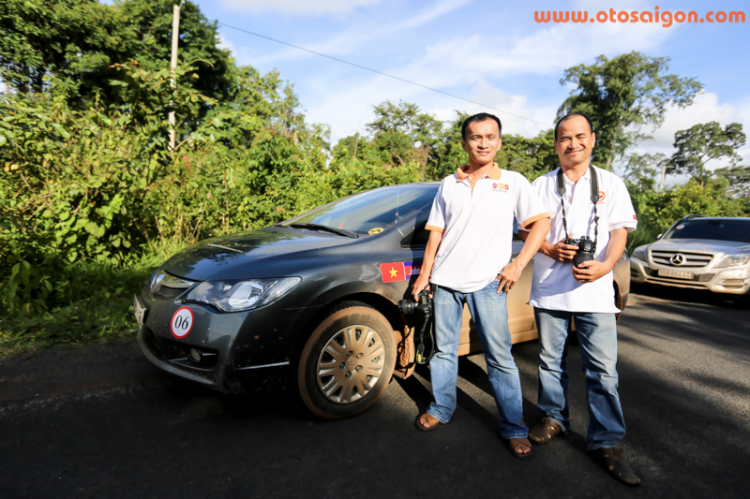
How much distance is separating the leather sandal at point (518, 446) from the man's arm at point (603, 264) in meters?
0.92

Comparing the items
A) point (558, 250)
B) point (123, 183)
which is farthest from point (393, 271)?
point (123, 183)

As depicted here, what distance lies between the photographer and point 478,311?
2617mm

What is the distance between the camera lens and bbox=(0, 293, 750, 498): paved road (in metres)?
2.22

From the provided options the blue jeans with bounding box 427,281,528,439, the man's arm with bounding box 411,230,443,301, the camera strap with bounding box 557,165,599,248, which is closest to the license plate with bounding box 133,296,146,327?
the man's arm with bounding box 411,230,443,301

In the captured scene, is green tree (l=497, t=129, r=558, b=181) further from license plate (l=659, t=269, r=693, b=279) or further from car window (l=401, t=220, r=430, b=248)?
car window (l=401, t=220, r=430, b=248)

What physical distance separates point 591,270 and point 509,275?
0.40 m

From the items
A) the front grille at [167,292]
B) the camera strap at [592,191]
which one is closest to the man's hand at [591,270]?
the camera strap at [592,191]

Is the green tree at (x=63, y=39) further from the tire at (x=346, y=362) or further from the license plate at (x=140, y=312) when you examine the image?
the tire at (x=346, y=362)

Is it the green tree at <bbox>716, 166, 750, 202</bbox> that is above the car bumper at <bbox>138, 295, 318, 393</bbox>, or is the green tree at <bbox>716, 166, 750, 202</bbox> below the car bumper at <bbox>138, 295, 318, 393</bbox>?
above

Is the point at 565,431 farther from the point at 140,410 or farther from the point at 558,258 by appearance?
the point at 140,410

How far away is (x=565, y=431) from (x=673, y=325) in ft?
12.8

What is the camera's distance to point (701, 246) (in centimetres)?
776

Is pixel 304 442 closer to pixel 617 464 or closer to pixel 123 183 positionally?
pixel 617 464

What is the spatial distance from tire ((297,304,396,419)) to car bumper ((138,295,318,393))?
0.15 m
